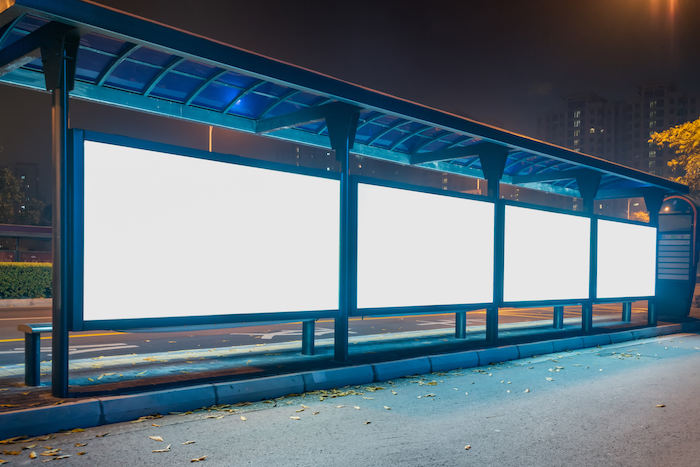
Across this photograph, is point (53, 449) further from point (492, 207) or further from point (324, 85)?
point (492, 207)

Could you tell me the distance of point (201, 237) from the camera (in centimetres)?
650

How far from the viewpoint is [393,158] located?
1098cm

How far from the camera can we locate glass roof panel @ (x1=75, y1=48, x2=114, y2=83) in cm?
634

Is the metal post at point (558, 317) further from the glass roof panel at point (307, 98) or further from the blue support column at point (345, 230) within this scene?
the glass roof panel at point (307, 98)

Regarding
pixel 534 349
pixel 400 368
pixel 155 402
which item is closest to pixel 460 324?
pixel 534 349

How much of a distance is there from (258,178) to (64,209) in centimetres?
239

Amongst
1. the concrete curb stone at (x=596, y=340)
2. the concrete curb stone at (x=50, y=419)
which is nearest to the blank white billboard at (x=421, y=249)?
the concrete curb stone at (x=596, y=340)

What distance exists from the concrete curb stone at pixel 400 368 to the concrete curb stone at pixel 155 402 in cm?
250

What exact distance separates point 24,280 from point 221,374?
15060 millimetres

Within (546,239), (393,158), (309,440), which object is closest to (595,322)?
(546,239)

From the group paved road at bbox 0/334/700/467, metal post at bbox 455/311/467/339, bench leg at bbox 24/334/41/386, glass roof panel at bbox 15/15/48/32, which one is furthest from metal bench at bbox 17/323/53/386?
metal post at bbox 455/311/467/339

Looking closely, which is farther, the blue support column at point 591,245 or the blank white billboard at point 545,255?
the blue support column at point 591,245

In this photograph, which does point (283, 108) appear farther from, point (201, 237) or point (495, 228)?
point (495, 228)

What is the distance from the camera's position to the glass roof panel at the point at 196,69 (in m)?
6.78
